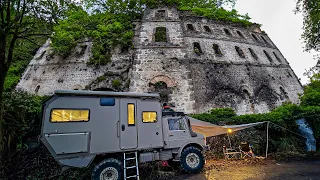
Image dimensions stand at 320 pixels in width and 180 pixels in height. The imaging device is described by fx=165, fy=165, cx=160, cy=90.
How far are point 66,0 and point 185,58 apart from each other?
8900 millimetres

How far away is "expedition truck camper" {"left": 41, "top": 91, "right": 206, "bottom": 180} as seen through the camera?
4484 mm

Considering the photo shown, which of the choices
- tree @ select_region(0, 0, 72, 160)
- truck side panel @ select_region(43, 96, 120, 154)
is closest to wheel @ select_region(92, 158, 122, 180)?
truck side panel @ select_region(43, 96, 120, 154)

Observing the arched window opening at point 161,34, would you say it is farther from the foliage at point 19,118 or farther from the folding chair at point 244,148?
the foliage at point 19,118

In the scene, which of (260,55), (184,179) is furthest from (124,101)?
(260,55)

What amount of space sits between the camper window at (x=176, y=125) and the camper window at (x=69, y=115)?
2927 millimetres

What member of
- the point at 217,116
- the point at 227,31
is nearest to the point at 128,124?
the point at 217,116

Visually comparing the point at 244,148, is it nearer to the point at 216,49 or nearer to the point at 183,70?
the point at 183,70

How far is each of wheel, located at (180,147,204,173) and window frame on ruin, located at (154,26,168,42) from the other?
1015 cm

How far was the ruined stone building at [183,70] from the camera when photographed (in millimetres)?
11953

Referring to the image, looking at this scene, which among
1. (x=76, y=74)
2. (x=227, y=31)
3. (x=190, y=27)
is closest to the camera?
(x=76, y=74)

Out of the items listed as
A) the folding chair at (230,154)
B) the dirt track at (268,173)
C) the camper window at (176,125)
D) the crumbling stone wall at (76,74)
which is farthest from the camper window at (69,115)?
the crumbling stone wall at (76,74)

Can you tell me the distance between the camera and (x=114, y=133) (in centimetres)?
510

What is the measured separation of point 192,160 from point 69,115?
4.47 metres

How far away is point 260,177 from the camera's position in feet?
18.3
